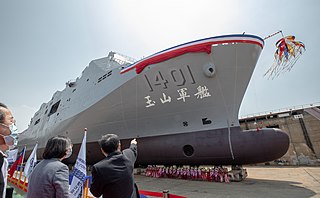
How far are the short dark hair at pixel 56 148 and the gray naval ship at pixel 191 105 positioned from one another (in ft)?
18.7

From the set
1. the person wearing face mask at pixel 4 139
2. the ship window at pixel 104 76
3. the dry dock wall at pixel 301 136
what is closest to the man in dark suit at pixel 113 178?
the person wearing face mask at pixel 4 139

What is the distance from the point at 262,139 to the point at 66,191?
6.45 meters

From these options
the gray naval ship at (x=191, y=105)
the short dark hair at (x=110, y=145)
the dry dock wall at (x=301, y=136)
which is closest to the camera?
the short dark hair at (x=110, y=145)

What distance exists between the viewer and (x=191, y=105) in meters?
7.15

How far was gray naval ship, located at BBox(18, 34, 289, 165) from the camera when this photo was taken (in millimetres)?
A: 6520

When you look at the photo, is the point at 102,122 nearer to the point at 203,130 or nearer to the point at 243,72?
the point at 203,130

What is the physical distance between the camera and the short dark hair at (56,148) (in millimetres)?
1626

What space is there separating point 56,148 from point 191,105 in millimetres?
5926

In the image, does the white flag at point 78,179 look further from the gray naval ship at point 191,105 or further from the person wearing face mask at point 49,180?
the gray naval ship at point 191,105

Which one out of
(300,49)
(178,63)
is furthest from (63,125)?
(300,49)

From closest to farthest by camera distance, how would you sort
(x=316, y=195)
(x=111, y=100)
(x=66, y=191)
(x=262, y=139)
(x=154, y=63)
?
(x=66, y=191)
(x=316, y=195)
(x=262, y=139)
(x=154, y=63)
(x=111, y=100)

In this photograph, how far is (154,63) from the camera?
7309 millimetres

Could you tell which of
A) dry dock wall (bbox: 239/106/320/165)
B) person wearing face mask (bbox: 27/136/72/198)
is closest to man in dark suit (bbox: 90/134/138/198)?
person wearing face mask (bbox: 27/136/72/198)

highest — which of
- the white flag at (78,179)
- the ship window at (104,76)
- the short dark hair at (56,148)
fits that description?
the ship window at (104,76)
